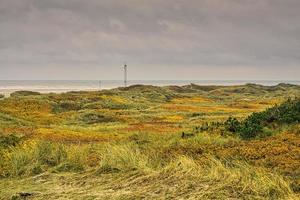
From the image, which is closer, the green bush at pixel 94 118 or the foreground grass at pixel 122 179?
the foreground grass at pixel 122 179

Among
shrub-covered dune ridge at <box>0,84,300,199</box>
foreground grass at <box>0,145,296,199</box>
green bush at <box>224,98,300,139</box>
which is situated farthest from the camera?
green bush at <box>224,98,300,139</box>

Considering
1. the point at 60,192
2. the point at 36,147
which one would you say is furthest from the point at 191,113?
the point at 60,192

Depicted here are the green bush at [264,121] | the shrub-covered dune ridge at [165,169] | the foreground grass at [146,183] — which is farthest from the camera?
the green bush at [264,121]

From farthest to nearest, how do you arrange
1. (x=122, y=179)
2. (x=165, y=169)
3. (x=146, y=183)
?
(x=165, y=169), (x=122, y=179), (x=146, y=183)

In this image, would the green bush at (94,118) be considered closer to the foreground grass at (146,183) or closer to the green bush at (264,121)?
the green bush at (264,121)

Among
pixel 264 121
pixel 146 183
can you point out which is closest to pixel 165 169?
pixel 146 183

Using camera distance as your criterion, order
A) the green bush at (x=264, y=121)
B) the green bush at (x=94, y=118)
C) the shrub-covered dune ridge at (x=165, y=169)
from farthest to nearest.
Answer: the green bush at (x=94, y=118) → the green bush at (x=264, y=121) → the shrub-covered dune ridge at (x=165, y=169)

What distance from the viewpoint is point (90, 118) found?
50.6 metres

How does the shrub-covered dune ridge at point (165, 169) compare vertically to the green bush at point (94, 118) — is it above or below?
above

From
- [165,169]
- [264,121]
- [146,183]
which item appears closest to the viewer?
[146,183]

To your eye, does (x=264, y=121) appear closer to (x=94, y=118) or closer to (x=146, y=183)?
(x=146, y=183)

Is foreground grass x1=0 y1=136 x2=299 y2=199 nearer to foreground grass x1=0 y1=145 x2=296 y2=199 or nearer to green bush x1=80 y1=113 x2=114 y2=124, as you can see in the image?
foreground grass x1=0 y1=145 x2=296 y2=199

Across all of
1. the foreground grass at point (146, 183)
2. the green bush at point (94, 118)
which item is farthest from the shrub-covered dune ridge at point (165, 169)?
the green bush at point (94, 118)

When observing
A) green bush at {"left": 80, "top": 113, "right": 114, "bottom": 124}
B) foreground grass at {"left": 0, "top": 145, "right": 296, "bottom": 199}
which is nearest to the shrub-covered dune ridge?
foreground grass at {"left": 0, "top": 145, "right": 296, "bottom": 199}
